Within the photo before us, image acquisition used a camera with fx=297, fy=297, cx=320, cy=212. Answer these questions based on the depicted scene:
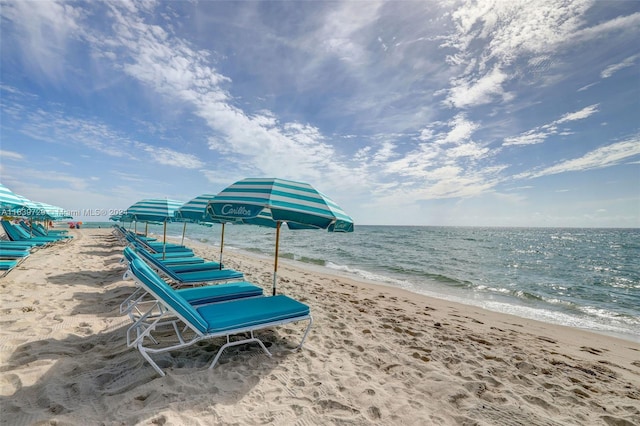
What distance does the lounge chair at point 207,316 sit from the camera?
292 cm

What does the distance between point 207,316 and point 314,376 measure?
1.42 m

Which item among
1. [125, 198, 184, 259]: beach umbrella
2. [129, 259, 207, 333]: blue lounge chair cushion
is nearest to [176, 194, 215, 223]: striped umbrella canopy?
[125, 198, 184, 259]: beach umbrella

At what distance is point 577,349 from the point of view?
5.51 meters

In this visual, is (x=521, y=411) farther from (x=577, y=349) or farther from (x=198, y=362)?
(x=577, y=349)

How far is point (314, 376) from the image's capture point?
3275 mm

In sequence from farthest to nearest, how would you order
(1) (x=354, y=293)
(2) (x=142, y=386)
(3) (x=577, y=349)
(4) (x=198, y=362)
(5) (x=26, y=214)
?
(5) (x=26, y=214)
(1) (x=354, y=293)
(3) (x=577, y=349)
(4) (x=198, y=362)
(2) (x=142, y=386)

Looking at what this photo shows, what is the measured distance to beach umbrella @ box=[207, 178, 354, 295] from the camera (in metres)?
3.77

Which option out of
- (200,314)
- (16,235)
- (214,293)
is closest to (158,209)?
(214,293)

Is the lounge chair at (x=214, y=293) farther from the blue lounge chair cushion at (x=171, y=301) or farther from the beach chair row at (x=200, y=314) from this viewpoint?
the blue lounge chair cushion at (x=171, y=301)

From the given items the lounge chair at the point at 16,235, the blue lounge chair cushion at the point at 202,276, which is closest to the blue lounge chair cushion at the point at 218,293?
the blue lounge chair cushion at the point at 202,276

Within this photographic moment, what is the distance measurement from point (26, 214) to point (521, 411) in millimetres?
19743

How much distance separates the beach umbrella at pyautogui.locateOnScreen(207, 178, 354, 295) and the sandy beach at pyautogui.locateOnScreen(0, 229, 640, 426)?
1.74 meters

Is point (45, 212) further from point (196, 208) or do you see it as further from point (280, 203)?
point (280, 203)

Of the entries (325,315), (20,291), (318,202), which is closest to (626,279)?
(325,315)
